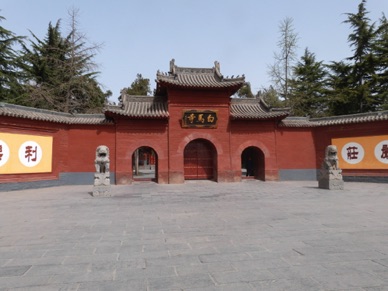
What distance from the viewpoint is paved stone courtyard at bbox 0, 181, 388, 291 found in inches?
114

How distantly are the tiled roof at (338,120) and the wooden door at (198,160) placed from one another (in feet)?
15.6

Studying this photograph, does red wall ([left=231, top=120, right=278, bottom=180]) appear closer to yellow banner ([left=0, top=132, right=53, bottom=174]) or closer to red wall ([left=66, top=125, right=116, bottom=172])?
red wall ([left=66, top=125, right=116, bottom=172])

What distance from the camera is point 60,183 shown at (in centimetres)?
1346

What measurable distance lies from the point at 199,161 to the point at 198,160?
0.09 metres

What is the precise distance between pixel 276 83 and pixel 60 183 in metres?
21.3

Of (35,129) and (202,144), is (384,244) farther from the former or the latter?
(35,129)

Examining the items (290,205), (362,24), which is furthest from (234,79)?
(362,24)

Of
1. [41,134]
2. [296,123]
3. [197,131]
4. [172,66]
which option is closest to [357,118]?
[296,123]

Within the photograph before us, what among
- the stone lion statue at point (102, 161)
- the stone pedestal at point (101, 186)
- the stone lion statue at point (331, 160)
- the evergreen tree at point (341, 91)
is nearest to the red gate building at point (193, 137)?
the stone lion statue at point (102, 161)

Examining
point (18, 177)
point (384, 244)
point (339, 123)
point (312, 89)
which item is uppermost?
point (312, 89)

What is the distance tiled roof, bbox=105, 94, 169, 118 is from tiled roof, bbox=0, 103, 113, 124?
1.04 metres

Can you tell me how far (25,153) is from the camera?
12.2 metres

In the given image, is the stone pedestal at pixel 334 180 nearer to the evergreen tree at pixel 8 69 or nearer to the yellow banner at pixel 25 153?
the yellow banner at pixel 25 153

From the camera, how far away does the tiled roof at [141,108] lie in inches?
532
